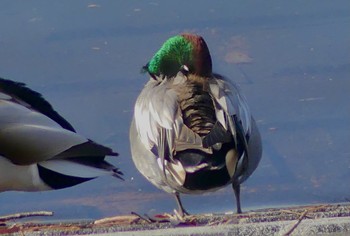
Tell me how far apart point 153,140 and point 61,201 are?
152 centimetres

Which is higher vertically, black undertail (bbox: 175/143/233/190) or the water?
black undertail (bbox: 175/143/233/190)

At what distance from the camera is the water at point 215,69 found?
20.5 ft

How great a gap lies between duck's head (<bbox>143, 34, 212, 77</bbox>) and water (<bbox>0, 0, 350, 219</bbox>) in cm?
80

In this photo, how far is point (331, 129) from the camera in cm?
670

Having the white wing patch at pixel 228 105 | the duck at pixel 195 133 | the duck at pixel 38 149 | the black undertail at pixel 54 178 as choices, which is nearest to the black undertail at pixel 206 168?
the duck at pixel 195 133

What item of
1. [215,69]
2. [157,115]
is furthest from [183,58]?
[215,69]

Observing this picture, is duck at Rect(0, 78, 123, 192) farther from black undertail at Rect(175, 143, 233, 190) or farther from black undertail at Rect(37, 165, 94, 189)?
black undertail at Rect(175, 143, 233, 190)

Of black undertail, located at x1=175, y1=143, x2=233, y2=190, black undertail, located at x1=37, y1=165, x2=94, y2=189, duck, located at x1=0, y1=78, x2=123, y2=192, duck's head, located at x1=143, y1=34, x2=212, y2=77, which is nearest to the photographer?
duck, located at x1=0, y1=78, x2=123, y2=192

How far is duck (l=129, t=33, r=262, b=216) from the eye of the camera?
4.60m

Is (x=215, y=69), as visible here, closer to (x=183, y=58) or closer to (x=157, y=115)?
(x=183, y=58)

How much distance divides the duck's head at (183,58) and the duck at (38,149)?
0.95 metres

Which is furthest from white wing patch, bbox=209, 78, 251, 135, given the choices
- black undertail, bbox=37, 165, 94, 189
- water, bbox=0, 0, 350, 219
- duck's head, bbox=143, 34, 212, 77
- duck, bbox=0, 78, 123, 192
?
water, bbox=0, 0, 350, 219

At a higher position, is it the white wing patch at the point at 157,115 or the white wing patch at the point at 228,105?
the white wing patch at the point at 228,105

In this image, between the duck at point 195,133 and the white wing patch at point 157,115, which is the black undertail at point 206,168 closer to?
the duck at point 195,133
